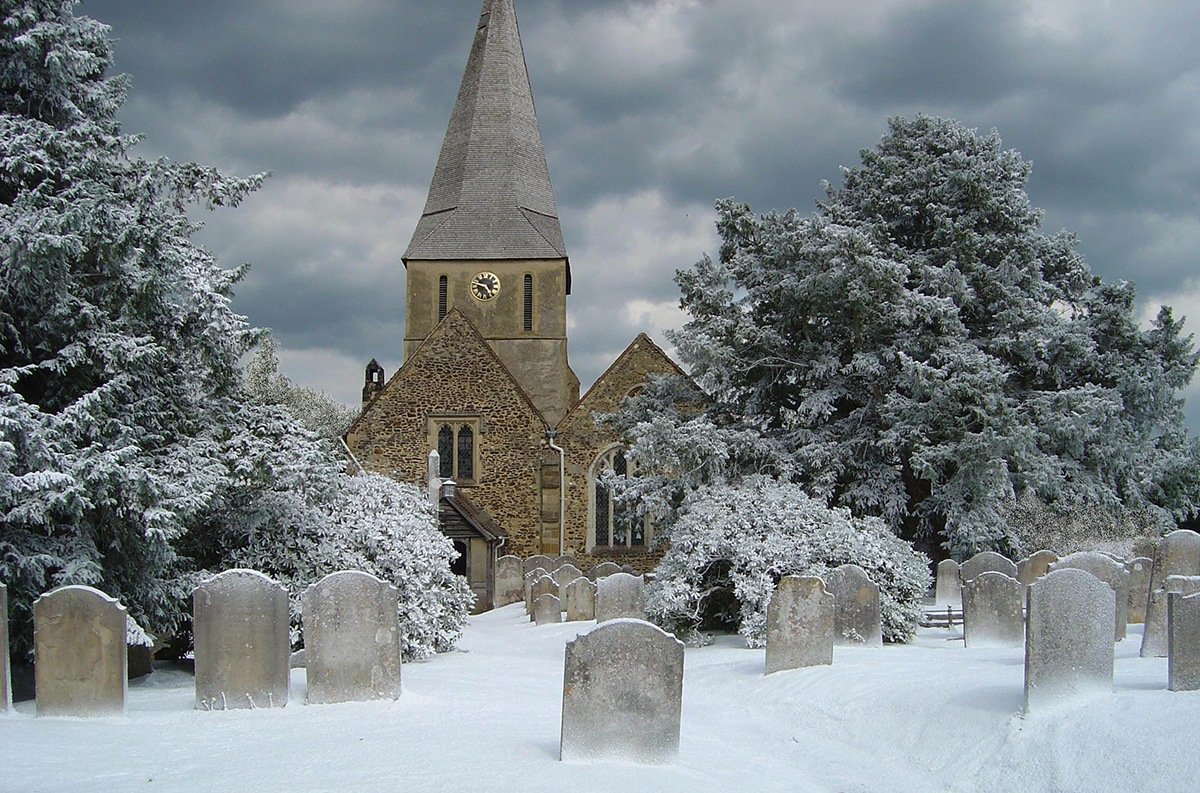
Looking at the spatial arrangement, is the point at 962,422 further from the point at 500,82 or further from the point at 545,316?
the point at 500,82

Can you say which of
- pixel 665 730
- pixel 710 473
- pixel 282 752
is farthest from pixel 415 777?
pixel 710 473

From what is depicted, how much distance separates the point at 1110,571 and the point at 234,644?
9.17 meters

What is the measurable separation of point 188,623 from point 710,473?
33.0ft

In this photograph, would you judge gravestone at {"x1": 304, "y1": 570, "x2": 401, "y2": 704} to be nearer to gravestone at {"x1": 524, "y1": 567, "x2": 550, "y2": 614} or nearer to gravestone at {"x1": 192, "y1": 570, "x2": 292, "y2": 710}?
gravestone at {"x1": 192, "y1": 570, "x2": 292, "y2": 710}

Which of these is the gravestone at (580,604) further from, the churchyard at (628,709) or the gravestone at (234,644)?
the gravestone at (234,644)

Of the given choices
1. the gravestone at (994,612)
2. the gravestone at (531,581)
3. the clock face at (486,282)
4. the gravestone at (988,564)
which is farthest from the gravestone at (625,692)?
the clock face at (486,282)

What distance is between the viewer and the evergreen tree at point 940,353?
2041cm

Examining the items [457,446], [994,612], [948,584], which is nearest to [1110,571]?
[994,612]

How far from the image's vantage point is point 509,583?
27953mm

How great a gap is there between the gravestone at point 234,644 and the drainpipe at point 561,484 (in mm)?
21446

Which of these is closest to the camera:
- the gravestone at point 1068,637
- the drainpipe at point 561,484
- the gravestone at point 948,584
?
the gravestone at point 1068,637

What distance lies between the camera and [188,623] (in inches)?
529

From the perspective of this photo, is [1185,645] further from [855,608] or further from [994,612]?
[855,608]

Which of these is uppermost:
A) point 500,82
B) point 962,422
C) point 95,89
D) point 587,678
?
point 500,82
